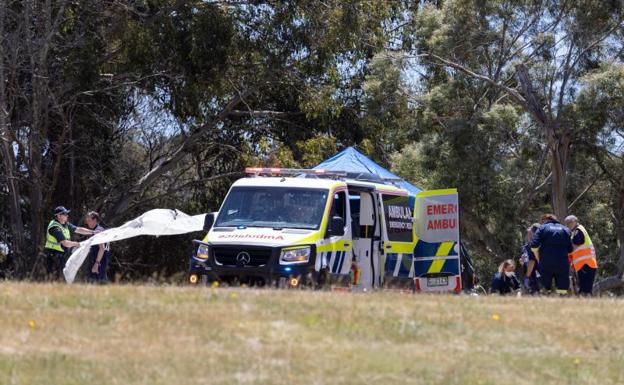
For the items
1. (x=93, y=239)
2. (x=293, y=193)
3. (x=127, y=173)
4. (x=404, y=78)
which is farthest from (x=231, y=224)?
(x=404, y=78)

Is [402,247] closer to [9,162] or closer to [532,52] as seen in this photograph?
[9,162]

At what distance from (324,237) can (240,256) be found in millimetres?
1350

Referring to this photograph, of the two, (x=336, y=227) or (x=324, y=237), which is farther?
(x=336, y=227)

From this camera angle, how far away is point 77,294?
13.3 metres

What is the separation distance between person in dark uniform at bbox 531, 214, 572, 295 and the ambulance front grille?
4446 mm

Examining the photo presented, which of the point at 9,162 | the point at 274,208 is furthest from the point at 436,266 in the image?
the point at 9,162

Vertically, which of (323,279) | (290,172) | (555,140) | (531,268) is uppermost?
(555,140)

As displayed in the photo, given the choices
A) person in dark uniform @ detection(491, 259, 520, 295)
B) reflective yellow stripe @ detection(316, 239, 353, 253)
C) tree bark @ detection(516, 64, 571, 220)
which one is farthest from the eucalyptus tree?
reflective yellow stripe @ detection(316, 239, 353, 253)

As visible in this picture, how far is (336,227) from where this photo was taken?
1795 cm

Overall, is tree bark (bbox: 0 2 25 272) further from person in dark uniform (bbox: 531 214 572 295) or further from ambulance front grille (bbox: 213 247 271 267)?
person in dark uniform (bbox: 531 214 572 295)

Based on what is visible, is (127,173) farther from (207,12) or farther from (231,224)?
(231,224)

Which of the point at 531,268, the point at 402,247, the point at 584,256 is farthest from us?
the point at 402,247

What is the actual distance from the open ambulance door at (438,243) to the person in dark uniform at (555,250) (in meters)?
2.39

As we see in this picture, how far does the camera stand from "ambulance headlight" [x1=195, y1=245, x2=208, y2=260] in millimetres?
17355
